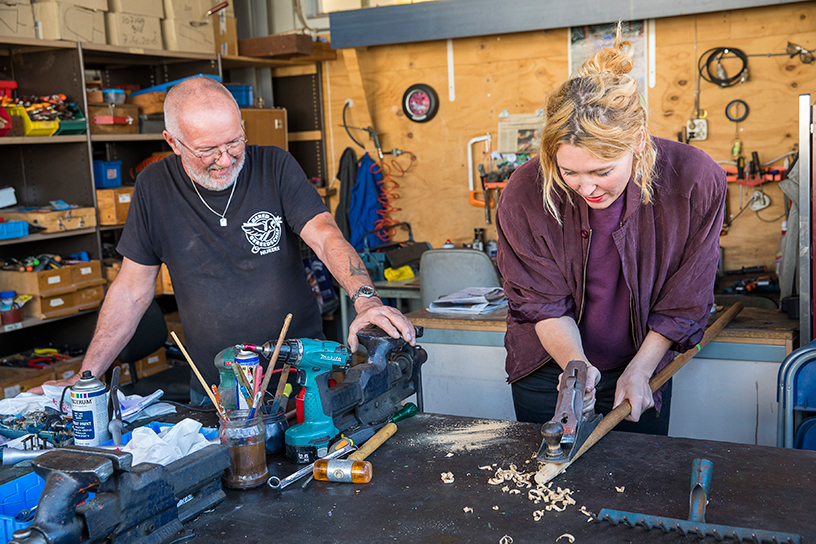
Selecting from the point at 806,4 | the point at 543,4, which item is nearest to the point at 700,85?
the point at 806,4

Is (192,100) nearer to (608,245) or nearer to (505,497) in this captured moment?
(608,245)

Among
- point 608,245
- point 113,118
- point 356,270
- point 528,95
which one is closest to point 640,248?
point 608,245

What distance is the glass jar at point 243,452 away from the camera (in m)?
1.41

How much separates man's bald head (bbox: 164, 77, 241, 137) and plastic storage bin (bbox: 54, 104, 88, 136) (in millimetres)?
2047

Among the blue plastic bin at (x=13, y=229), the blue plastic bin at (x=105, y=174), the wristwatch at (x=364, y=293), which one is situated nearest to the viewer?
the wristwatch at (x=364, y=293)

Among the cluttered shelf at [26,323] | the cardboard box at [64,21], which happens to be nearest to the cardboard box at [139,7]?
the cardboard box at [64,21]

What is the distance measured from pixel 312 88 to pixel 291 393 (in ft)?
12.1

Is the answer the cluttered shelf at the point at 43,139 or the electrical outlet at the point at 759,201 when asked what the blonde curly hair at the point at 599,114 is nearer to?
the electrical outlet at the point at 759,201

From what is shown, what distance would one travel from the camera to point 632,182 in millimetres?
1659

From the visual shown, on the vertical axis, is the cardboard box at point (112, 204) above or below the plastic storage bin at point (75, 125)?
below

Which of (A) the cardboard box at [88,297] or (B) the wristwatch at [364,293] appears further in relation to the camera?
(A) the cardboard box at [88,297]

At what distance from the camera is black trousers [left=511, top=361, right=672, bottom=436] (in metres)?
1.90

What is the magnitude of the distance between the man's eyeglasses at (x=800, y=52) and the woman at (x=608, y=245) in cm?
255

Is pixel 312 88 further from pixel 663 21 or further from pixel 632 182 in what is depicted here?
pixel 632 182
